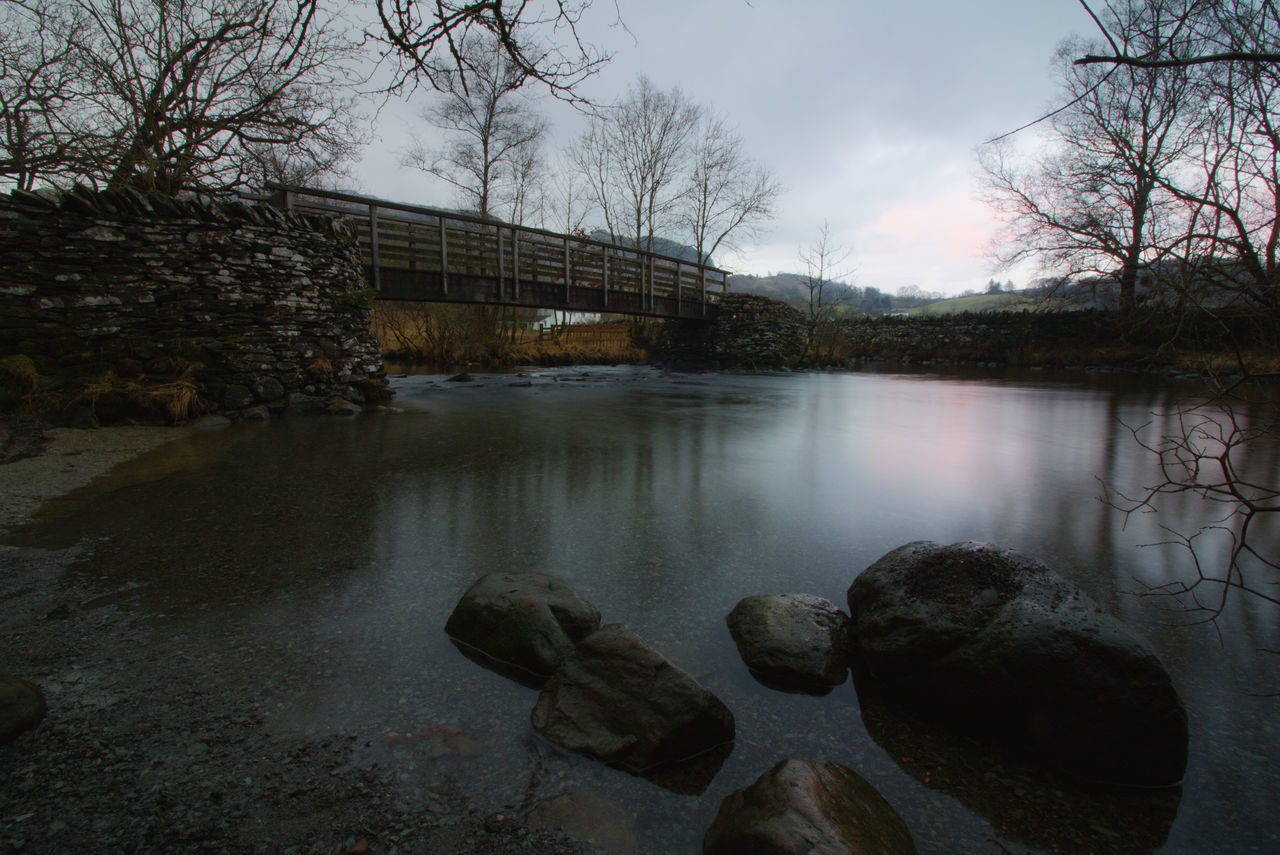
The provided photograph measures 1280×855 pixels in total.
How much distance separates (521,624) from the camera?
232 centimetres

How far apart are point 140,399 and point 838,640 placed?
822 centimetres

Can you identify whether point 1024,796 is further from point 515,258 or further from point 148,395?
point 515,258

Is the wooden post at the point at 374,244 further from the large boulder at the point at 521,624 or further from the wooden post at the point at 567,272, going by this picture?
the large boulder at the point at 521,624

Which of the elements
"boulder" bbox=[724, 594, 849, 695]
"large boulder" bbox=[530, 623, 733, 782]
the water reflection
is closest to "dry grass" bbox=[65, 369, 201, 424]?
"large boulder" bbox=[530, 623, 733, 782]

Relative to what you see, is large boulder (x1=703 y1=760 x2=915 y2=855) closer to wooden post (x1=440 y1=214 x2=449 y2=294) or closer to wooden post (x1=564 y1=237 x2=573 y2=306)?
wooden post (x1=440 y1=214 x2=449 y2=294)

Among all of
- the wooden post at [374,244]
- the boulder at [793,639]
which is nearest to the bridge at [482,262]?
the wooden post at [374,244]

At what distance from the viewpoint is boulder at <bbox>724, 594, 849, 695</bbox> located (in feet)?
7.25

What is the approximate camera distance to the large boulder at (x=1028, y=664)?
1739 mm

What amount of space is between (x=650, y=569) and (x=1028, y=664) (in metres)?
1.79

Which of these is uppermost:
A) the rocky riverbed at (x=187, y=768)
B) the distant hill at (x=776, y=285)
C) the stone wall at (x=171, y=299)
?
the distant hill at (x=776, y=285)

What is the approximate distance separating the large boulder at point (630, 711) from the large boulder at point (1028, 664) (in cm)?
77

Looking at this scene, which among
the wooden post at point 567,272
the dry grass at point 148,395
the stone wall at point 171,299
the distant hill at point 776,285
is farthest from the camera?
the distant hill at point 776,285

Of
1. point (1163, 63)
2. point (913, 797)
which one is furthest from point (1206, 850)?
point (1163, 63)

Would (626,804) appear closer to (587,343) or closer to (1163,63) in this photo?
(1163,63)
